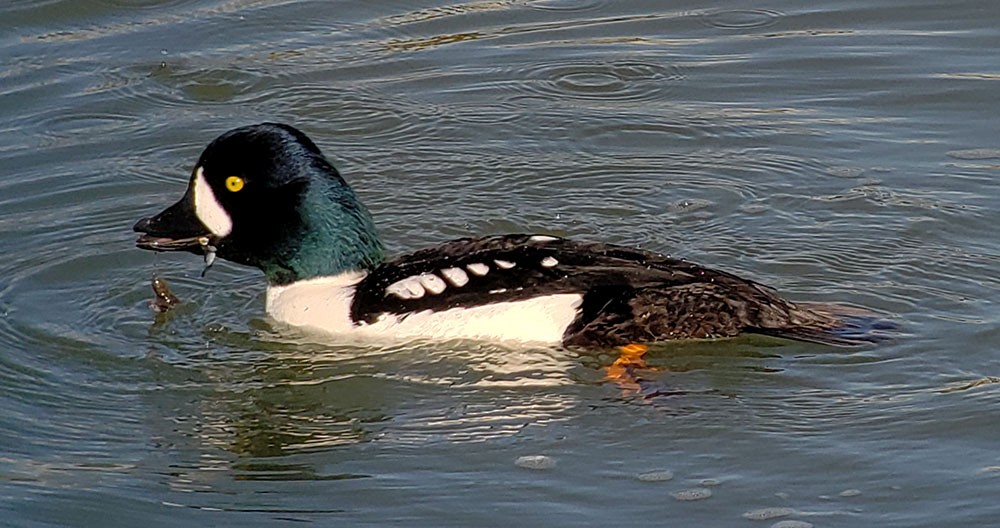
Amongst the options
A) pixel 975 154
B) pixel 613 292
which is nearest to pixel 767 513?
pixel 613 292

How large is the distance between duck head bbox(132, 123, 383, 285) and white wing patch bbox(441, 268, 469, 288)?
1.94ft

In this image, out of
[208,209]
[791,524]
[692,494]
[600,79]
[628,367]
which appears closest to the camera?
[791,524]

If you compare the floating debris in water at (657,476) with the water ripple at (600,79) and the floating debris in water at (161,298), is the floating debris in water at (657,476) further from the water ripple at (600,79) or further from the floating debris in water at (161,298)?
the water ripple at (600,79)

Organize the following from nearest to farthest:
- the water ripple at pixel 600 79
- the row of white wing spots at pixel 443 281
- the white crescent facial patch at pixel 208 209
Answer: the row of white wing spots at pixel 443 281, the white crescent facial patch at pixel 208 209, the water ripple at pixel 600 79

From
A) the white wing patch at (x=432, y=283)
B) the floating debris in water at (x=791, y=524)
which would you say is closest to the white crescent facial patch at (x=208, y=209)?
the white wing patch at (x=432, y=283)

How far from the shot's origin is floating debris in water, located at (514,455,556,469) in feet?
25.1

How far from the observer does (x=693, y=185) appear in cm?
1088

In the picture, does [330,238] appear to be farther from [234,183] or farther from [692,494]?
[692,494]

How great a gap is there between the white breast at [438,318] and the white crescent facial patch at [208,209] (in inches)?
18.4

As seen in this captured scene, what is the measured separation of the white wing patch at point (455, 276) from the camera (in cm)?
876

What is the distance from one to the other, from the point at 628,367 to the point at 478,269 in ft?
2.68

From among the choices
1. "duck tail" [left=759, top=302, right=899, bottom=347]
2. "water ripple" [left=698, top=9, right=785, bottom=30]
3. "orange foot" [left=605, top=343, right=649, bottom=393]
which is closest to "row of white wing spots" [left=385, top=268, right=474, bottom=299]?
"orange foot" [left=605, top=343, right=649, bottom=393]

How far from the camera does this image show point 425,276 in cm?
883

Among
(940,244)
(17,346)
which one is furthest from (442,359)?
(940,244)
